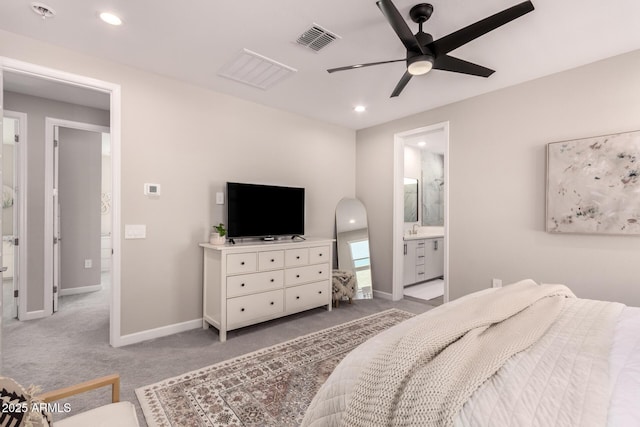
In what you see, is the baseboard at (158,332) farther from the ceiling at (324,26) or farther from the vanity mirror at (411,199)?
the vanity mirror at (411,199)

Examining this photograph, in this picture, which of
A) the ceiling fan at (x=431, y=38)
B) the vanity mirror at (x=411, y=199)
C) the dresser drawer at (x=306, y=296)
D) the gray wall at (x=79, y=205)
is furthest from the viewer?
the vanity mirror at (x=411, y=199)

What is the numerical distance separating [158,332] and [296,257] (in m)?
1.54

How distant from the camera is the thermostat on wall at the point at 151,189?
2.86m

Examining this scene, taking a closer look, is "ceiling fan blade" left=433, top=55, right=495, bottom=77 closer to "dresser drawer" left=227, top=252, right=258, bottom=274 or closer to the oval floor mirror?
"dresser drawer" left=227, top=252, right=258, bottom=274

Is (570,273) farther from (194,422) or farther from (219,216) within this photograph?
(219,216)

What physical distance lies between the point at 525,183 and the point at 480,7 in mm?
1858

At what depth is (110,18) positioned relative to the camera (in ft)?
6.87

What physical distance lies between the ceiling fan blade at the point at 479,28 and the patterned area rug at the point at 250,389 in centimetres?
241

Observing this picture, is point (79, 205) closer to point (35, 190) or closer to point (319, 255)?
point (35, 190)

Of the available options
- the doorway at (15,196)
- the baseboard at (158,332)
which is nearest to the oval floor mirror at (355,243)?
the baseboard at (158,332)

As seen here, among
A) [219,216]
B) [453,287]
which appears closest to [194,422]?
[219,216]

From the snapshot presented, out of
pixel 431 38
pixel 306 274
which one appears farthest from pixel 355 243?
pixel 431 38

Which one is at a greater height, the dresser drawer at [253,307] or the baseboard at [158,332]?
the dresser drawer at [253,307]

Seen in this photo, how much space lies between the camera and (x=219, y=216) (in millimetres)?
3350
